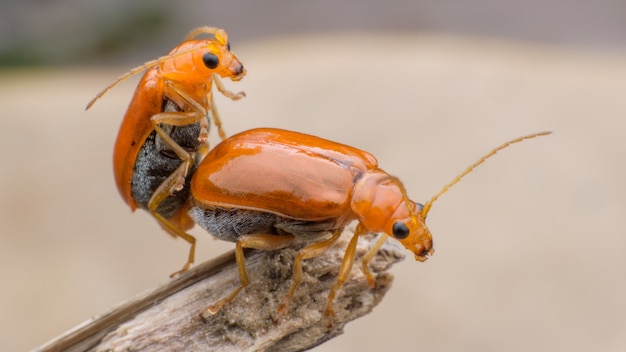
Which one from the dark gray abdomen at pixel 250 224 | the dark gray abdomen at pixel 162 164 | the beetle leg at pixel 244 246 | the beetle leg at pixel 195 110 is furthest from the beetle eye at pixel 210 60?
the beetle leg at pixel 244 246

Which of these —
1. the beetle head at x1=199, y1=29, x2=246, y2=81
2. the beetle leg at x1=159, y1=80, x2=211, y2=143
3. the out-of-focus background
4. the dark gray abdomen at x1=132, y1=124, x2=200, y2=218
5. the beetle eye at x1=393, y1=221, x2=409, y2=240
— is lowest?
the out-of-focus background

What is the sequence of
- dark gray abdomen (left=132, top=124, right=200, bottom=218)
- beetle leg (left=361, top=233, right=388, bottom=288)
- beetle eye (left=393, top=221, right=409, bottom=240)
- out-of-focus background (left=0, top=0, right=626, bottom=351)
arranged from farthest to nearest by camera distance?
out-of-focus background (left=0, top=0, right=626, bottom=351)
dark gray abdomen (left=132, top=124, right=200, bottom=218)
beetle leg (left=361, top=233, right=388, bottom=288)
beetle eye (left=393, top=221, right=409, bottom=240)

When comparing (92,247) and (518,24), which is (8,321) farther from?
(518,24)

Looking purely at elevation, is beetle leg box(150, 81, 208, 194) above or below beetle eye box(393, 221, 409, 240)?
above

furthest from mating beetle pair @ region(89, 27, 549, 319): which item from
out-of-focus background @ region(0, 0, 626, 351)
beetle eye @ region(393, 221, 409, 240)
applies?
out-of-focus background @ region(0, 0, 626, 351)

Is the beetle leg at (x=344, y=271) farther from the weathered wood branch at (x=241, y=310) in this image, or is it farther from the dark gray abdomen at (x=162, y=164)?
the dark gray abdomen at (x=162, y=164)

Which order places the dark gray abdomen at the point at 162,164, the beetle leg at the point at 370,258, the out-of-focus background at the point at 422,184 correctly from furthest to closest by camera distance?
the out-of-focus background at the point at 422,184
the dark gray abdomen at the point at 162,164
the beetle leg at the point at 370,258

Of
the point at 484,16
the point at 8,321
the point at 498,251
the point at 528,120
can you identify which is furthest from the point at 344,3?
the point at 8,321

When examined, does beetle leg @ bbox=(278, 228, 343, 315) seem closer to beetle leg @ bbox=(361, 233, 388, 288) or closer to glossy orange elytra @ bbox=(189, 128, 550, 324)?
glossy orange elytra @ bbox=(189, 128, 550, 324)
